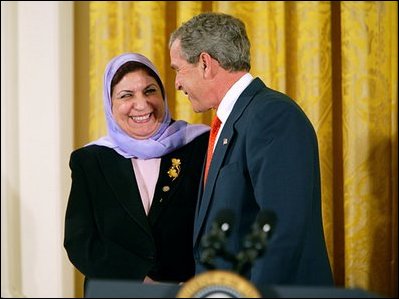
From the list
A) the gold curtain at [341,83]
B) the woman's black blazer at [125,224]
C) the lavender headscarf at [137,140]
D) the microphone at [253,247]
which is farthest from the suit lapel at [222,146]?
the gold curtain at [341,83]

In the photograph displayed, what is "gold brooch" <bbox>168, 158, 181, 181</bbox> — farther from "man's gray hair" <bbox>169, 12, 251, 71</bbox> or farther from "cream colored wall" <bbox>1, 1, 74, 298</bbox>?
"cream colored wall" <bbox>1, 1, 74, 298</bbox>

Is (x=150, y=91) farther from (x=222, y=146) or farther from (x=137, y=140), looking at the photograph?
(x=222, y=146)

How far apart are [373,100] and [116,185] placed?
4.78 feet

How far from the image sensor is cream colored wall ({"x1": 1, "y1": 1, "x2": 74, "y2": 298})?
127 inches

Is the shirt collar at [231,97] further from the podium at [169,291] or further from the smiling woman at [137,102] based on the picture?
the podium at [169,291]

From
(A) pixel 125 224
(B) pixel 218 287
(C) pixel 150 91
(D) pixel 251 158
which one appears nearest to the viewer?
(B) pixel 218 287

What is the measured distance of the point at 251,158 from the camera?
1.60 metres

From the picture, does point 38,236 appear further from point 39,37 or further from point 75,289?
point 39,37

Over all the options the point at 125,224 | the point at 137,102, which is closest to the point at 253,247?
the point at 125,224

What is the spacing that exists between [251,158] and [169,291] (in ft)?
1.69

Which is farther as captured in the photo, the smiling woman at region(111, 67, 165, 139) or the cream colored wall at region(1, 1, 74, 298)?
the cream colored wall at region(1, 1, 74, 298)

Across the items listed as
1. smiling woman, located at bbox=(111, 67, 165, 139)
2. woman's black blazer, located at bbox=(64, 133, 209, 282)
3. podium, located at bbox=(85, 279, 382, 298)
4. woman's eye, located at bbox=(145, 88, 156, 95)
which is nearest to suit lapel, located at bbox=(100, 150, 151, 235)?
woman's black blazer, located at bbox=(64, 133, 209, 282)

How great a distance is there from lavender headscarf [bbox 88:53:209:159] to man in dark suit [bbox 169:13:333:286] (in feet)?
1.00

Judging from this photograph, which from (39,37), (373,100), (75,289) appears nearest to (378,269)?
(373,100)
